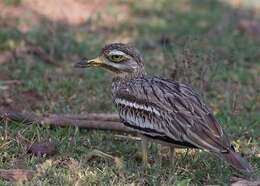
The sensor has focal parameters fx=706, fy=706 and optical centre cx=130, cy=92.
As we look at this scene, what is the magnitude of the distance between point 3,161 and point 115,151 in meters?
1.10

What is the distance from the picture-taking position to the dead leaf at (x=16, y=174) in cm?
548

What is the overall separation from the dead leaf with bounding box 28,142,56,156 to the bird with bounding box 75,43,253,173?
0.69 m

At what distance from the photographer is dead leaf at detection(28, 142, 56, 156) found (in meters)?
6.17

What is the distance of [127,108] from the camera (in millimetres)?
6176

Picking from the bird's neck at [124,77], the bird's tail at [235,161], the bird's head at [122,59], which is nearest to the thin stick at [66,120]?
the bird's neck at [124,77]

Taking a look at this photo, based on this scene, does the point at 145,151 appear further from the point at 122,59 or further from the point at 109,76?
the point at 109,76

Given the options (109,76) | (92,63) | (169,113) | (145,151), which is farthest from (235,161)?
(109,76)

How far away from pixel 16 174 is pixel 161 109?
1339 mm

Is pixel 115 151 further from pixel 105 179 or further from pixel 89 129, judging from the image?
pixel 105 179

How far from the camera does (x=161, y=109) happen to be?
5977 mm

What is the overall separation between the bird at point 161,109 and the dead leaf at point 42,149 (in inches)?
27.1

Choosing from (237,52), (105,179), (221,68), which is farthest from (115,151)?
(237,52)

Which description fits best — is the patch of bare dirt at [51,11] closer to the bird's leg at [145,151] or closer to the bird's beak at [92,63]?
the bird's beak at [92,63]

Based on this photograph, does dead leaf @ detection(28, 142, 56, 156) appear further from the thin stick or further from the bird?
the bird
